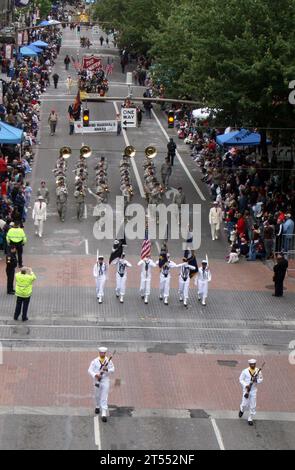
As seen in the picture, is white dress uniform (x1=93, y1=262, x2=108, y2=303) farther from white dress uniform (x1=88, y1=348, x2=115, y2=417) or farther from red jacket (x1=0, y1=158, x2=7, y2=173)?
red jacket (x1=0, y1=158, x2=7, y2=173)

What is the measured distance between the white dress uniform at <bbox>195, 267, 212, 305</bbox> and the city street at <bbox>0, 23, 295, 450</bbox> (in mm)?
332

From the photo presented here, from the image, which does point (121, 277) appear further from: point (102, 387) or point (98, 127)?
point (98, 127)

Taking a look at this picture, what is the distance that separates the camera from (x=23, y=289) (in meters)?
25.2

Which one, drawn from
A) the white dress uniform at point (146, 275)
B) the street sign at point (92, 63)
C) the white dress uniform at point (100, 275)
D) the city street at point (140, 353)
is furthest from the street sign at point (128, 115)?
the street sign at point (92, 63)

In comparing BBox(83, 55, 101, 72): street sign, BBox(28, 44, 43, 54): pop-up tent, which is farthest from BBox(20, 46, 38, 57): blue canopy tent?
BBox(83, 55, 101, 72): street sign

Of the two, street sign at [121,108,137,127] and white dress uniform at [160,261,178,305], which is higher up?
street sign at [121,108,137,127]

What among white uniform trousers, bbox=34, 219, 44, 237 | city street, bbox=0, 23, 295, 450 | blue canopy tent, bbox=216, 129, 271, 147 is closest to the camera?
city street, bbox=0, 23, 295, 450

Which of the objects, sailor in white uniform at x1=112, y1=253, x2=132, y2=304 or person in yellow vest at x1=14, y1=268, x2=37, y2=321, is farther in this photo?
sailor in white uniform at x1=112, y1=253, x2=132, y2=304

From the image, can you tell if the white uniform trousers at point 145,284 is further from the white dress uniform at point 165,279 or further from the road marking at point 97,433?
the road marking at point 97,433

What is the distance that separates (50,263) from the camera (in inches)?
1235

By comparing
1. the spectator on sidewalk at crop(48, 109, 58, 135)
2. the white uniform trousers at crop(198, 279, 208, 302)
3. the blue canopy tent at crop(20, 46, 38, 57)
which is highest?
the white uniform trousers at crop(198, 279, 208, 302)

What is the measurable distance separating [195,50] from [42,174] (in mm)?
8598

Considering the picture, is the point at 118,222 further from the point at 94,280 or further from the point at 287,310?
the point at 287,310

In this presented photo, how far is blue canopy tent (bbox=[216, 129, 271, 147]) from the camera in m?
41.6
